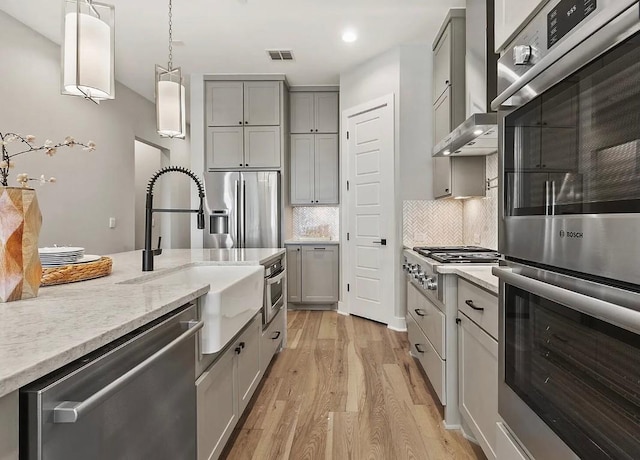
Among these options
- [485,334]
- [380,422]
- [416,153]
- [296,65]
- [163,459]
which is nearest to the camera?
[163,459]

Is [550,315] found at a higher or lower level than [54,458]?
higher

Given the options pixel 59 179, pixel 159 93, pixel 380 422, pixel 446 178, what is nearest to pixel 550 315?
pixel 380 422

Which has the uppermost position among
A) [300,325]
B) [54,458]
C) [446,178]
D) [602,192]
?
[446,178]

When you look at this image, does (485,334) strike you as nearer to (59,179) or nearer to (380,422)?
(380,422)

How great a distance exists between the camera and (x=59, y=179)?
4.14 meters

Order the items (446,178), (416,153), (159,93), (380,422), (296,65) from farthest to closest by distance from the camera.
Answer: (296,65)
(416,153)
(446,178)
(159,93)
(380,422)

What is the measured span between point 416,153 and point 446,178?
0.75m

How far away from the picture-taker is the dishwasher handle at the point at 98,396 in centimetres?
65

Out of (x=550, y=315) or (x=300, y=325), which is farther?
A: (x=300, y=325)

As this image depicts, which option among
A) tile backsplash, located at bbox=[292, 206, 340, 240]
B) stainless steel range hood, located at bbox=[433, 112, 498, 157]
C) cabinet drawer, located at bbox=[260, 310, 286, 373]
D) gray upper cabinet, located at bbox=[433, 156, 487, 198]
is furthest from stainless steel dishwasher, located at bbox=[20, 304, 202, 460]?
tile backsplash, located at bbox=[292, 206, 340, 240]

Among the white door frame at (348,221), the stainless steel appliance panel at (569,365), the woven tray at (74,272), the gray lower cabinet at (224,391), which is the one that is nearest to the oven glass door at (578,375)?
the stainless steel appliance panel at (569,365)

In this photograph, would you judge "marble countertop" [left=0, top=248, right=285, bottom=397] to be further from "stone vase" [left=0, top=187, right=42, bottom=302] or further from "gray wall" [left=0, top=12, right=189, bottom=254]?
"gray wall" [left=0, top=12, right=189, bottom=254]

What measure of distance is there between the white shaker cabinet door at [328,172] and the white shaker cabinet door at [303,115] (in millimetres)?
284

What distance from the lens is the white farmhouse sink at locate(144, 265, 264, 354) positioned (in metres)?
1.39
